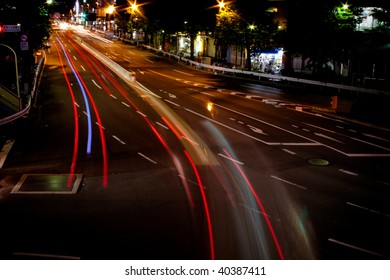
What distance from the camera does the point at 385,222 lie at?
10844 millimetres

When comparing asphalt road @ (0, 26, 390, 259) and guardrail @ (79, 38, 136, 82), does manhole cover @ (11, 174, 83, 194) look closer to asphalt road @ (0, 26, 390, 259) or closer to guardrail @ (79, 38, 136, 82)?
asphalt road @ (0, 26, 390, 259)

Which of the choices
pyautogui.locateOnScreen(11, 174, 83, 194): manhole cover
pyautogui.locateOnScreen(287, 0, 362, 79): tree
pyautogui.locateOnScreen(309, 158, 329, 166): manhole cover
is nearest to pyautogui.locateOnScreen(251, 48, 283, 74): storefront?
pyautogui.locateOnScreen(287, 0, 362, 79): tree

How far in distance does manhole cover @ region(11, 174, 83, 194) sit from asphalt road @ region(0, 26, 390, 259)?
4.0 inches

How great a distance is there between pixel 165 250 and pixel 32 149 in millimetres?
10533

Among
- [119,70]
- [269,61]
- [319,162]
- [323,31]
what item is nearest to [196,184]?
[319,162]

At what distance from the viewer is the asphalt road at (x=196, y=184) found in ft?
31.2

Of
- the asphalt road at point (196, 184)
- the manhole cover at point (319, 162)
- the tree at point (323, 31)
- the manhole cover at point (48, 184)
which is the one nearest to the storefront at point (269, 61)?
the tree at point (323, 31)

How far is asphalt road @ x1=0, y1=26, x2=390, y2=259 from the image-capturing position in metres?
9.50

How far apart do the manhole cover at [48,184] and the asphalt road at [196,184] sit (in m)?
0.10

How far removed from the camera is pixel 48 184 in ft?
43.4

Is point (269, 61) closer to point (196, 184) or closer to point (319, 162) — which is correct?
point (319, 162)

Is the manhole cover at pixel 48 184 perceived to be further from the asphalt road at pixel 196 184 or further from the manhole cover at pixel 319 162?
the manhole cover at pixel 319 162

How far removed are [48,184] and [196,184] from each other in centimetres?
479

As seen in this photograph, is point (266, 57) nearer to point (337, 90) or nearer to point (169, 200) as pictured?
point (337, 90)
